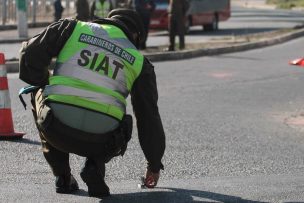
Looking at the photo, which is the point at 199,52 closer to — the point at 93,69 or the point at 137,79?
the point at 137,79

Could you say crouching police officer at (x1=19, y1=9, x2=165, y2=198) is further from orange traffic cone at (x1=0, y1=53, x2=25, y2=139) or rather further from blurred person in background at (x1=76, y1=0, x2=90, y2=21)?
blurred person in background at (x1=76, y1=0, x2=90, y2=21)

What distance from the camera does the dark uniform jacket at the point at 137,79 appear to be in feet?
20.0

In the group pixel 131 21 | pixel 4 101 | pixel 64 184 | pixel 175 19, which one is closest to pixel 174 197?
pixel 64 184

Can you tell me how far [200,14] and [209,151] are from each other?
76.3 ft

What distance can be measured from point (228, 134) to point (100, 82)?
4133 mm

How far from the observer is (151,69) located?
6.33m

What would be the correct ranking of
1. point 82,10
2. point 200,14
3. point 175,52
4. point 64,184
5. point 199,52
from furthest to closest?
point 200,14, point 82,10, point 199,52, point 175,52, point 64,184

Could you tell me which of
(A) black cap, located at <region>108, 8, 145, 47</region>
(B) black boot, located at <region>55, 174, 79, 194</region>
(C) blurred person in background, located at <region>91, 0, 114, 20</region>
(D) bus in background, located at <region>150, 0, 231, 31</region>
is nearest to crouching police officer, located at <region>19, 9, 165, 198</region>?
(A) black cap, located at <region>108, 8, 145, 47</region>

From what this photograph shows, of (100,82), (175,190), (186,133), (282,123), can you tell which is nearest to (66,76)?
(100,82)

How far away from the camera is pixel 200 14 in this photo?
31.8 metres

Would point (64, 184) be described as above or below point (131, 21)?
below

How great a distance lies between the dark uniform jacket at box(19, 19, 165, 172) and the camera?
6086 mm

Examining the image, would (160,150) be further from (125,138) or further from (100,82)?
(100,82)

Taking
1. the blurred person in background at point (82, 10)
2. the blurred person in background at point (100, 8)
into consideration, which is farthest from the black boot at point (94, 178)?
the blurred person in background at point (82, 10)
